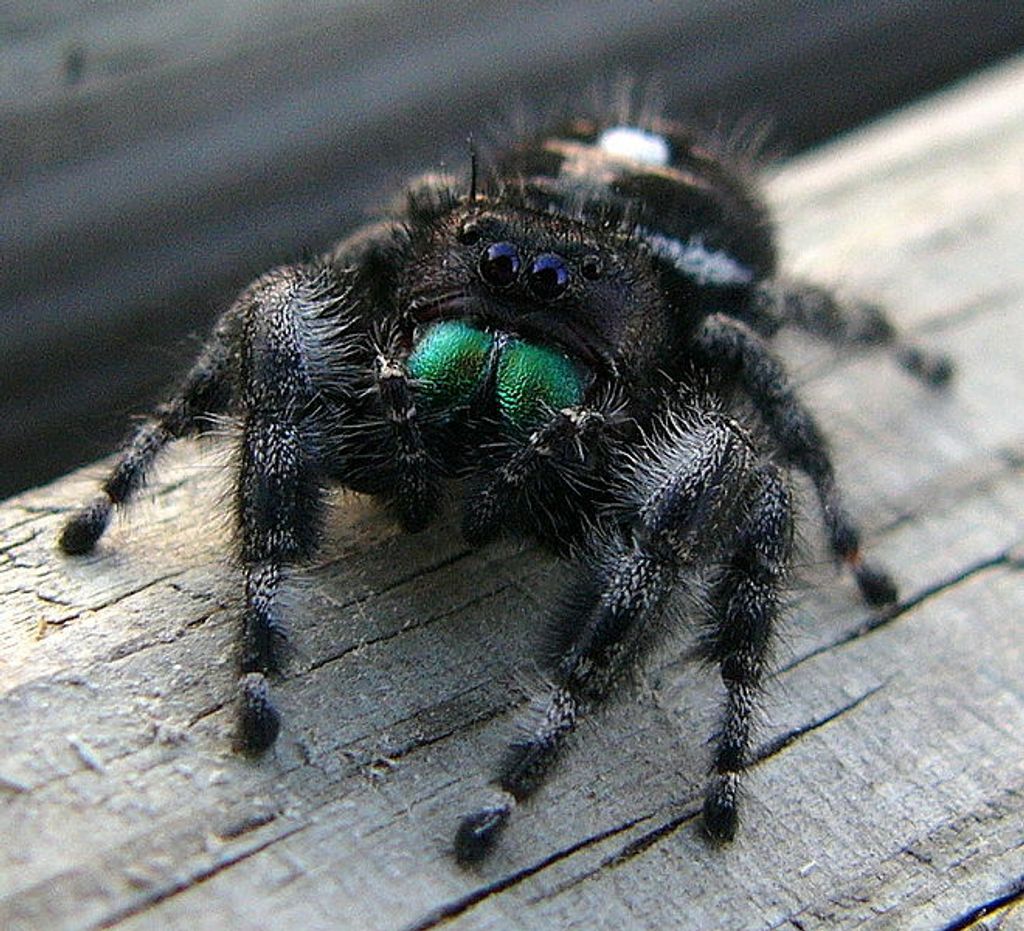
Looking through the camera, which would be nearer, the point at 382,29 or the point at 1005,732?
the point at 1005,732

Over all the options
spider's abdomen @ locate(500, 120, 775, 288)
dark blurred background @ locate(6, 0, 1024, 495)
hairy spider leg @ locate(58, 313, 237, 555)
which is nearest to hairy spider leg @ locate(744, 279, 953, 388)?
spider's abdomen @ locate(500, 120, 775, 288)

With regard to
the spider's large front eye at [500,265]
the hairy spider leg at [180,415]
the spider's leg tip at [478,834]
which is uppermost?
the hairy spider leg at [180,415]

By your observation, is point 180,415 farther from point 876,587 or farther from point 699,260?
point 876,587

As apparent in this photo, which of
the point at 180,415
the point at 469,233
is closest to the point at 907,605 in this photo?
the point at 469,233

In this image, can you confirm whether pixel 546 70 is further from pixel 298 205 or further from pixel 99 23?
pixel 99 23

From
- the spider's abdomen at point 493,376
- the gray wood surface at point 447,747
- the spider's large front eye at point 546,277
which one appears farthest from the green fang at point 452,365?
the gray wood surface at point 447,747

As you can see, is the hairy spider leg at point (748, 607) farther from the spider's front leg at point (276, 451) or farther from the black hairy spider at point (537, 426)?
the spider's front leg at point (276, 451)

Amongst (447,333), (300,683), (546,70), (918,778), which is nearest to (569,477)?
(447,333)
